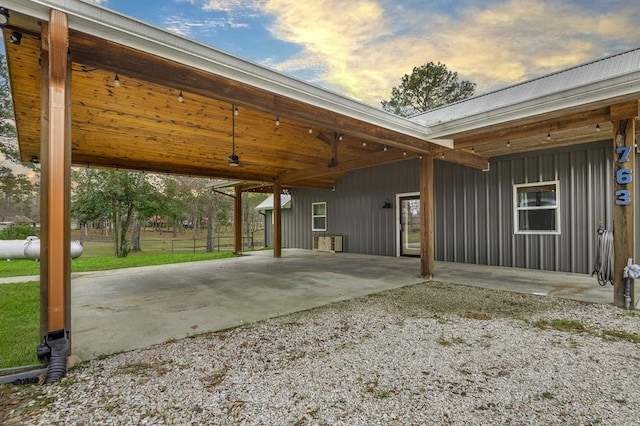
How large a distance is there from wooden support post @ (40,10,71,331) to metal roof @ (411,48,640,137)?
191 inches

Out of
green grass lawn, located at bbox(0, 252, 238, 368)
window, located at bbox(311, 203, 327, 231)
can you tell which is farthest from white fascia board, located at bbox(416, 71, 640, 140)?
window, located at bbox(311, 203, 327, 231)

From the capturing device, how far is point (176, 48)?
2.64m

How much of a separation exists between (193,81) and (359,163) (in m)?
4.63

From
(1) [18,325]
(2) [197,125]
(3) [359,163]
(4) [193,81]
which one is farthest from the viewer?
(3) [359,163]

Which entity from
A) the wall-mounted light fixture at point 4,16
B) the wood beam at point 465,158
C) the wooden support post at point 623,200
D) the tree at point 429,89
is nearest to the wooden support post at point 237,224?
the wood beam at point 465,158

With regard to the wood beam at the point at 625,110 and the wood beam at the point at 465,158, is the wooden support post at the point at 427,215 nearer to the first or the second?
the wood beam at the point at 465,158

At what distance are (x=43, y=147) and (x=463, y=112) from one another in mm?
6892

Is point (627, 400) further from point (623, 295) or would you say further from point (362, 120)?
point (362, 120)

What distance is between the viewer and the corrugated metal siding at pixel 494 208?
5.96m

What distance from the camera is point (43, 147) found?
2.21 m

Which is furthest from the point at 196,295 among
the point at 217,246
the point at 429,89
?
the point at 429,89

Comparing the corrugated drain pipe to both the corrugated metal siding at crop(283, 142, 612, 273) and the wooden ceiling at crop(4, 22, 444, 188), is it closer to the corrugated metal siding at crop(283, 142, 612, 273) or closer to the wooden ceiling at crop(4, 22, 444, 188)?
the wooden ceiling at crop(4, 22, 444, 188)

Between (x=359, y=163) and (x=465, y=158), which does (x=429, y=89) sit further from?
(x=359, y=163)

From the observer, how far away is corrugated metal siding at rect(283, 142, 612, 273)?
596 centimetres
